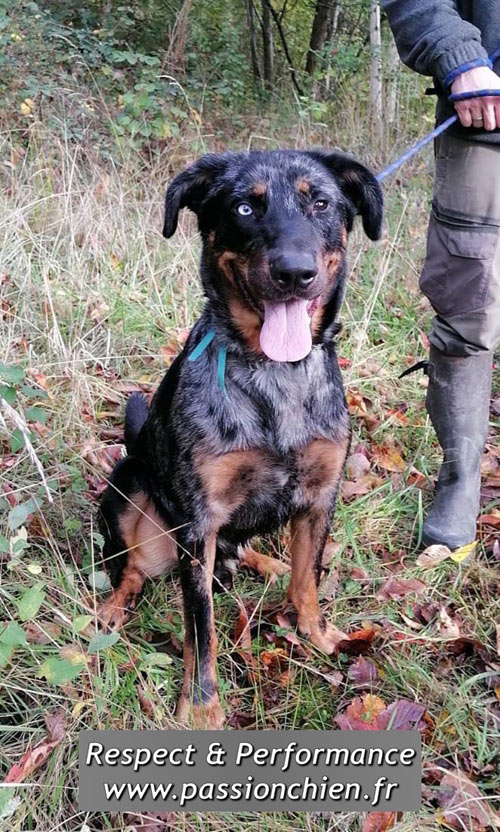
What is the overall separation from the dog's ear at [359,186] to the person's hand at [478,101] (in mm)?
465

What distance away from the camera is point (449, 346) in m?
3.04

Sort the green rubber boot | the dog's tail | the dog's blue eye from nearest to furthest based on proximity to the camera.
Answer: the dog's blue eye → the green rubber boot → the dog's tail

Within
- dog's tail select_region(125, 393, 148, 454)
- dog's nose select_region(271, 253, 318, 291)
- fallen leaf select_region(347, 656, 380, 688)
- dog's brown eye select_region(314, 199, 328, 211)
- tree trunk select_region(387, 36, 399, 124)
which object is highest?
tree trunk select_region(387, 36, 399, 124)

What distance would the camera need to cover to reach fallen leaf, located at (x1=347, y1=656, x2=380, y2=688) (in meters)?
2.41

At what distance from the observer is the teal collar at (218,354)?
95.7 inches

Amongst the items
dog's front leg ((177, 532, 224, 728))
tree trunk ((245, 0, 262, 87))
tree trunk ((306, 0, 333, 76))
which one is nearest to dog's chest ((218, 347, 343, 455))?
dog's front leg ((177, 532, 224, 728))

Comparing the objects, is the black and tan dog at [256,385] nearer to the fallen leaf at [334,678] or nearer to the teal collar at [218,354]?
the teal collar at [218,354]

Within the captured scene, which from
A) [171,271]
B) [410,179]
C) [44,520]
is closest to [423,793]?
[44,520]

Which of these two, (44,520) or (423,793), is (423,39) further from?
(423,793)

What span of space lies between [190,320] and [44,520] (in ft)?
6.65

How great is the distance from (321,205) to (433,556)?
1.51 metres

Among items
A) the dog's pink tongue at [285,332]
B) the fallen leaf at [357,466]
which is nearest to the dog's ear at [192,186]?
the dog's pink tongue at [285,332]

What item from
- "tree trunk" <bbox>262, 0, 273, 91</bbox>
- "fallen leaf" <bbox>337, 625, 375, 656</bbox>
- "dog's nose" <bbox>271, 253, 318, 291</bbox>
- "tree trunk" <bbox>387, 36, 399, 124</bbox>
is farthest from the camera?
"tree trunk" <bbox>262, 0, 273, 91</bbox>

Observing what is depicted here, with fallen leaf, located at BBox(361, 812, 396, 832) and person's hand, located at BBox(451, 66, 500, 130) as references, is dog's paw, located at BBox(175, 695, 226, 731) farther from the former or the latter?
person's hand, located at BBox(451, 66, 500, 130)
